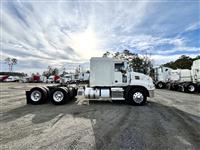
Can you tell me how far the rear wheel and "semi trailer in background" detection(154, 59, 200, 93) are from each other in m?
17.0

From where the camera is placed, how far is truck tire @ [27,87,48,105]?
11203 mm

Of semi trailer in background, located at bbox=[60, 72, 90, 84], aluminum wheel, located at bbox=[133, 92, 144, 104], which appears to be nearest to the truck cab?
aluminum wheel, located at bbox=[133, 92, 144, 104]

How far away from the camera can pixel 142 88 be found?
11.0m

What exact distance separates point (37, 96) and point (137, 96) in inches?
250

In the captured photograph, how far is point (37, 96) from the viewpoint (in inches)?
446

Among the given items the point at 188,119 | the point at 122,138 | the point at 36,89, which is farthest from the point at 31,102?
the point at 188,119

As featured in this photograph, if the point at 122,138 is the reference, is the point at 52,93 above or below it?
above

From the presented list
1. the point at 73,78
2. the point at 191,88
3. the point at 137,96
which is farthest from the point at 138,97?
the point at 191,88

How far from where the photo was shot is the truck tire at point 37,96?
11.2 metres

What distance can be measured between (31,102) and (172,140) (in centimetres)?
898

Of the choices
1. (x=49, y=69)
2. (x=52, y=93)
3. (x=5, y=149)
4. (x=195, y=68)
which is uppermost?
(x=49, y=69)

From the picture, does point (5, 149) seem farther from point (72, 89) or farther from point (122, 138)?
point (72, 89)

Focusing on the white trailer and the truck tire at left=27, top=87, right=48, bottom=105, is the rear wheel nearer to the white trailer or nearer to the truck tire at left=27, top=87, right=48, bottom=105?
the truck tire at left=27, top=87, right=48, bottom=105

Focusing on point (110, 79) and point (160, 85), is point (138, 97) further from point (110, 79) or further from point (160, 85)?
point (160, 85)
